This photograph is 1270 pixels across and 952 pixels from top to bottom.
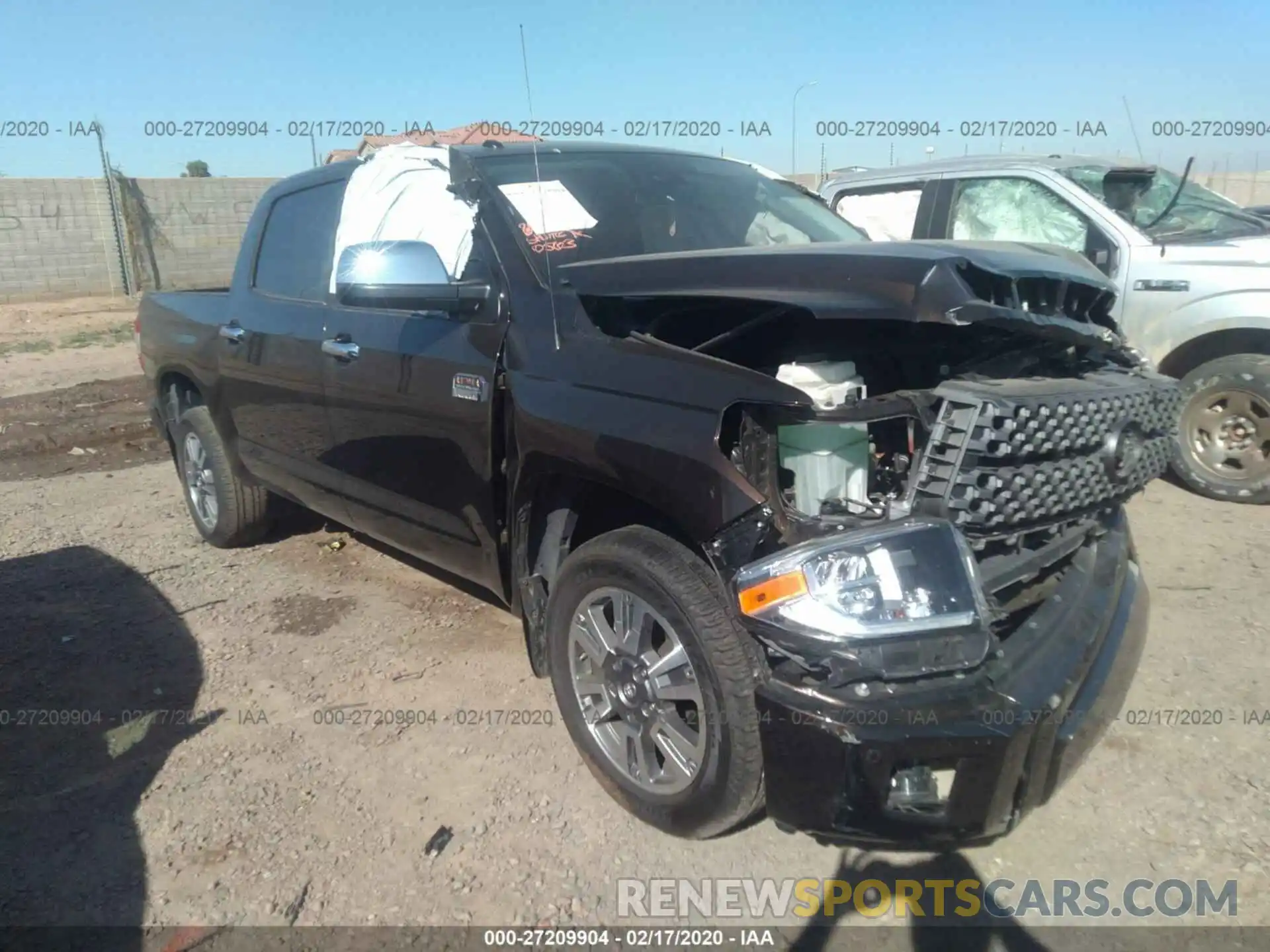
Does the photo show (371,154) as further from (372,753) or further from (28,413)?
(28,413)

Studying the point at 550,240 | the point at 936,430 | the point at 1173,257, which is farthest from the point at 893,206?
the point at 936,430

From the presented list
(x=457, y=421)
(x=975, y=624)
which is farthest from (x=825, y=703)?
(x=457, y=421)

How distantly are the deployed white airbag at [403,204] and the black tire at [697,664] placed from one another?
4.61 feet

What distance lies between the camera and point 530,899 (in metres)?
2.55

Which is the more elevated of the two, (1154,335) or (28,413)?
(1154,335)

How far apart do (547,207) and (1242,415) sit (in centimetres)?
417

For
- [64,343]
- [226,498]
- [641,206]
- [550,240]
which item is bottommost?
[226,498]

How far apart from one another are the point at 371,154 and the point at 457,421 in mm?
1445

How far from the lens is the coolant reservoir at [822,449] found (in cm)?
245

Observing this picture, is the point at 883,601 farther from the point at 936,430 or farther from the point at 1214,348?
the point at 1214,348

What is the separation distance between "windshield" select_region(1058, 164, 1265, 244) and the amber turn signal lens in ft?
15.3

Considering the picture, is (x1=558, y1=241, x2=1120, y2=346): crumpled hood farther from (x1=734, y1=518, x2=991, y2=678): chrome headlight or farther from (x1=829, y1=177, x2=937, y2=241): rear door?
(x1=829, y1=177, x2=937, y2=241): rear door

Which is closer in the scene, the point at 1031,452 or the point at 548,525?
the point at 1031,452

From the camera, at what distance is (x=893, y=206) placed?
21.7ft
